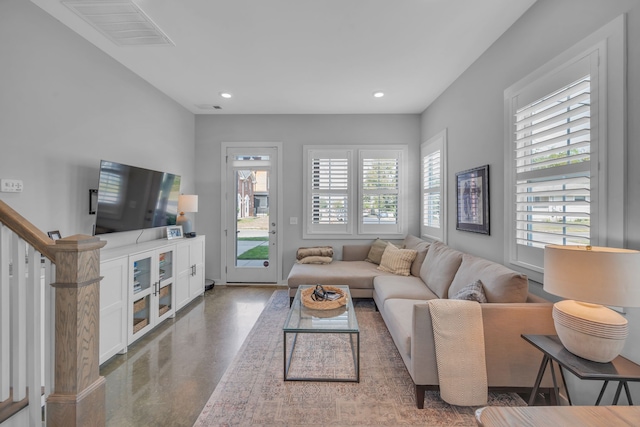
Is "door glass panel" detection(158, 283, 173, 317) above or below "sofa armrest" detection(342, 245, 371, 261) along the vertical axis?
below

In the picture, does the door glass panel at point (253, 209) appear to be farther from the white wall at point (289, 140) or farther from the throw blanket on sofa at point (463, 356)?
the throw blanket on sofa at point (463, 356)

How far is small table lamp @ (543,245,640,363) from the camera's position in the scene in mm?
1222

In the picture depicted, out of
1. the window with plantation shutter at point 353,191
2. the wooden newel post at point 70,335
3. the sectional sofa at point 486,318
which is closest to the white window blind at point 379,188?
the window with plantation shutter at point 353,191

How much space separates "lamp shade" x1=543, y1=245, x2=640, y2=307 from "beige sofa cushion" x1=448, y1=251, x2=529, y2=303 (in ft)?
2.00

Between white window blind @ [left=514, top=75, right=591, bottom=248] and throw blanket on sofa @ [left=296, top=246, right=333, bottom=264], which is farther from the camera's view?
throw blanket on sofa @ [left=296, top=246, right=333, bottom=264]

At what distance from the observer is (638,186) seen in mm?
1454

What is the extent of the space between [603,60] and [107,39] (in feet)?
12.2

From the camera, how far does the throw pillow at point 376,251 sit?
168 inches

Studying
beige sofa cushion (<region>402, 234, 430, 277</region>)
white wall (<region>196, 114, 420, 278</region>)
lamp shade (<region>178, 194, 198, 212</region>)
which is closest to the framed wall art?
lamp shade (<region>178, 194, 198, 212</region>)

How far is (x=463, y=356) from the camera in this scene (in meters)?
1.77

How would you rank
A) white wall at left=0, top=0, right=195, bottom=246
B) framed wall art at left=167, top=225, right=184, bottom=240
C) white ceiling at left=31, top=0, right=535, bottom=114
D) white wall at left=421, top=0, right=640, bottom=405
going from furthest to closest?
framed wall art at left=167, top=225, right=184, bottom=240 < white ceiling at left=31, top=0, right=535, bottom=114 < white wall at left=0, top=0, right=195, bottom=246 < white wall at left=421, top=0, right=640, bottom=405

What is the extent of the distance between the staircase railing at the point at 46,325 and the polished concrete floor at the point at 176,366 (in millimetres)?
707

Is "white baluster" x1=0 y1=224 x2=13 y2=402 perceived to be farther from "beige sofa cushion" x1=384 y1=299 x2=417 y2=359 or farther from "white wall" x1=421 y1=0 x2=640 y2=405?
"white wall" x1=421 y1=0 x2=640 y2=405

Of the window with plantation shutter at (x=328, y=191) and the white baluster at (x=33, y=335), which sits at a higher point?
the window with plantation shutter at (x=328, y=191)
